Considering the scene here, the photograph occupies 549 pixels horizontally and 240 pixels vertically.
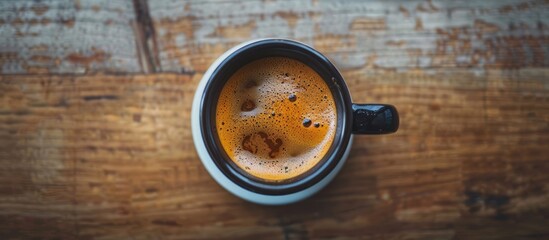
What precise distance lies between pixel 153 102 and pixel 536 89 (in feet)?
2.31

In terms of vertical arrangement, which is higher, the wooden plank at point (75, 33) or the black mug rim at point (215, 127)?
the wooden plank at point (75, 33)

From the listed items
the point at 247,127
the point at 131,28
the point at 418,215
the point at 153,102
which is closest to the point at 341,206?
the point at 418,215

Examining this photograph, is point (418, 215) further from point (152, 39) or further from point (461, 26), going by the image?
point (152, 39)

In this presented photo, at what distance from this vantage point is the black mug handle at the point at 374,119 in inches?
29.8

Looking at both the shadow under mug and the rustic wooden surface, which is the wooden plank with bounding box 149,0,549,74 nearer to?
the rustic wooden surface

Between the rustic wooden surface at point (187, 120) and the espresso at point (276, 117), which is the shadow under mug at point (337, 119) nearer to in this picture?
the espresso at point (276, 117)

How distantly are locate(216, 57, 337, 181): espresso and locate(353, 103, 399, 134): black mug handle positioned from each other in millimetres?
69

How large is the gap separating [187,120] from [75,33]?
26cm

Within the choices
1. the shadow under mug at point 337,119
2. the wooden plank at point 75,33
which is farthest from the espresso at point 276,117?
the wooden plank at point 75,33

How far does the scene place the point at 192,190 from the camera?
3.09 feet

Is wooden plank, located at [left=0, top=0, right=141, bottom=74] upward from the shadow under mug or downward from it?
upward

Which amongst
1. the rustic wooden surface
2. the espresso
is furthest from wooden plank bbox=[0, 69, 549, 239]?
the espresso

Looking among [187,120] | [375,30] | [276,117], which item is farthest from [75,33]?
[375,30]

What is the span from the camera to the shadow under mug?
763mm
